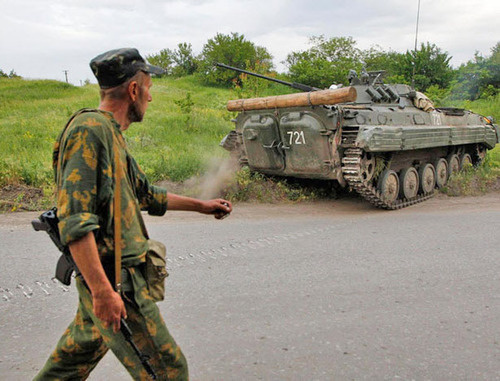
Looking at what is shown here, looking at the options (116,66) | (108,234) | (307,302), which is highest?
(116,66)

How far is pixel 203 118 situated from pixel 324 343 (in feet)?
52.7

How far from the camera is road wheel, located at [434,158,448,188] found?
1087 cm

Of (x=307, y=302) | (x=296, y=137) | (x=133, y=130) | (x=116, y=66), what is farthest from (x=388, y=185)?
(x=133, y=130)

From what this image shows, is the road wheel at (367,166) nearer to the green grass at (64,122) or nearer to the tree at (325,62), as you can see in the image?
the green grass at (64,122)

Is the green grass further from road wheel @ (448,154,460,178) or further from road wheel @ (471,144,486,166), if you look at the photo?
road wheel @ (471,144,486,166)

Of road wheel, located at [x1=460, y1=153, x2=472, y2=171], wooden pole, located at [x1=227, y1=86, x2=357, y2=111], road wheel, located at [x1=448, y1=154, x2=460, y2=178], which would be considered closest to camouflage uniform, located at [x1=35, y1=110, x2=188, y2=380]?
wooden pole, located at [x1=227, y1=86, x2=357, y2=111]

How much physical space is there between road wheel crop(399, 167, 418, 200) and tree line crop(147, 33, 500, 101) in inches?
442

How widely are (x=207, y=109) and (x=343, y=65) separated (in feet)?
56.7

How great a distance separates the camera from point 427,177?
10375 millimetres

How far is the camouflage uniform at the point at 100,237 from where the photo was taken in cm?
194

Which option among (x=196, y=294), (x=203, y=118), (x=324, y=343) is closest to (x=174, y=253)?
(x=196, y=294)

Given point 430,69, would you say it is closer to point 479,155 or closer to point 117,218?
point 479,155

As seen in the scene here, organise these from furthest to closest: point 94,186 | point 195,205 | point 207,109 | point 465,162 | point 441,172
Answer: point 207,109, point 465,162, point 441,172, point 195,205, point 94,186

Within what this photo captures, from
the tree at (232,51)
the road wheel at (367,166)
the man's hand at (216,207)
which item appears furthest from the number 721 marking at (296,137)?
the tree at (232,51)
